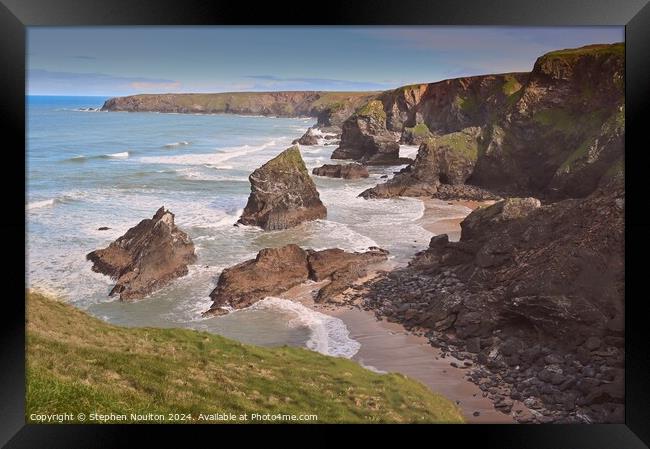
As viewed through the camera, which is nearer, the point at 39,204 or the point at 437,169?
the point at 39,204

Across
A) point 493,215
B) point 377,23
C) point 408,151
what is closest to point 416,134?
point 408,151

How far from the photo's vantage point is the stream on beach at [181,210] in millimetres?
10602

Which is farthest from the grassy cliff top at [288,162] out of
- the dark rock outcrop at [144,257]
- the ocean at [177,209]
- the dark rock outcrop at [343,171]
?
the dark rock outcrop at [144,257]

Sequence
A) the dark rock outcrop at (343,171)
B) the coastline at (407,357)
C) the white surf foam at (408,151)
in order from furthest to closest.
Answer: the white surf foam at (408,151) < the dark rock outcrop at (343,171) < the coastline at (407,357)

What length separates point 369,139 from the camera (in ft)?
66.7

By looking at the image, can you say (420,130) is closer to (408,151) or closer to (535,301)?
(408,151)

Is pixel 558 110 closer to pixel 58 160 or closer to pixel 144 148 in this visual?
pixel 144 148

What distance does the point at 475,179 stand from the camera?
1538 cm

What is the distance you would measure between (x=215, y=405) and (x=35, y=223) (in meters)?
5.64

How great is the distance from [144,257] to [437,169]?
1011cm

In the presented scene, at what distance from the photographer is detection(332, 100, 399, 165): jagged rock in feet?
58.5

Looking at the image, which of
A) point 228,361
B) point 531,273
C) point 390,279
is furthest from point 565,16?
point 228,361

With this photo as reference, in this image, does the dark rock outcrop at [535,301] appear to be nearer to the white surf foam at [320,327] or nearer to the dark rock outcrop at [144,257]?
the white surf foam at [320,327]

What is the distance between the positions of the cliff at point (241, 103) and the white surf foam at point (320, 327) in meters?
5.09
